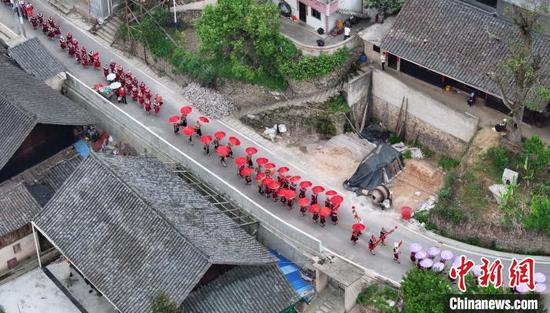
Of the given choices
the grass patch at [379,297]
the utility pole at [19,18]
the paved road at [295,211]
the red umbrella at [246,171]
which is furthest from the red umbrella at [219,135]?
the utility pole at [19,18]

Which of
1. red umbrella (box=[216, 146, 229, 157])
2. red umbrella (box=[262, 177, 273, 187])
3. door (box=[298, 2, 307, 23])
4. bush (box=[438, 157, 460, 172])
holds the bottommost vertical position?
bush (box=[438, 157, 460, 172])

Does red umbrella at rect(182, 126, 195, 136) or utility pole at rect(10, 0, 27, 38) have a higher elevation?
utility pole at rect(10, 0, 27, 38)

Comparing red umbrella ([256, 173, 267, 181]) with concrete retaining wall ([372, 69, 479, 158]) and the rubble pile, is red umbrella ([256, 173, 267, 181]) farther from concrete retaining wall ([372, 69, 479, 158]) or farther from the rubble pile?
concrete retaining wall ([372, 69, 479, 158])

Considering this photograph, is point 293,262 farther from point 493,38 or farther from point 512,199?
point 493,38

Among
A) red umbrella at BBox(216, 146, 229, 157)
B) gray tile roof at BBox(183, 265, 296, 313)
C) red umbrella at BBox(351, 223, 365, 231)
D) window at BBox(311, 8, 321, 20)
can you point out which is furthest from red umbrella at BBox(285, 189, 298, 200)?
window at BBox(311, 8, 321, 20)

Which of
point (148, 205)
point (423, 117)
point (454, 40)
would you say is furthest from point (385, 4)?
point (148, 205)

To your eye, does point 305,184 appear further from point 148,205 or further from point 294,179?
point 148,205

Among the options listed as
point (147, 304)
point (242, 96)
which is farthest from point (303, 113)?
point (147, 304)

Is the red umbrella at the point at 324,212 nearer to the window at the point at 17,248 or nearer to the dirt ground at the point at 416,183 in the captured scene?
the dirt ground at the point at 416,183
